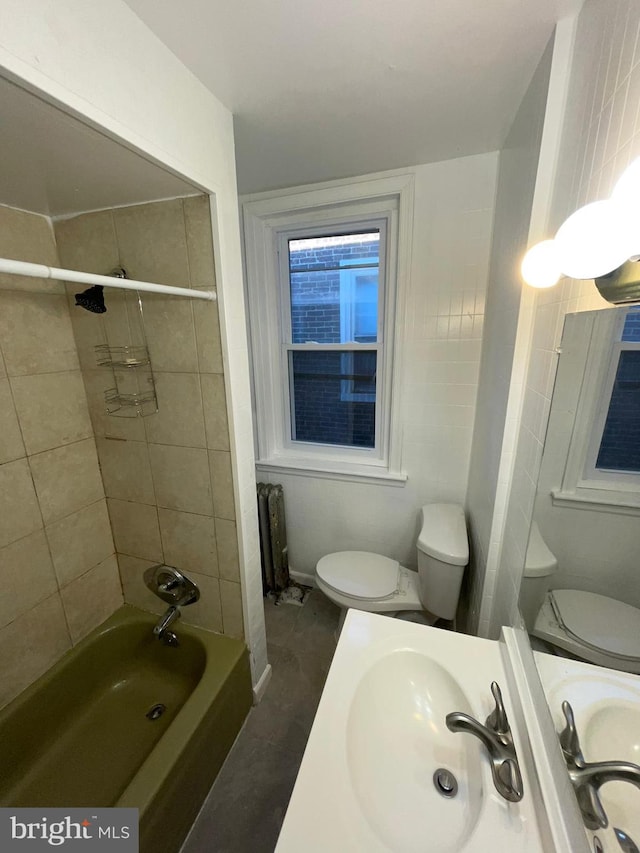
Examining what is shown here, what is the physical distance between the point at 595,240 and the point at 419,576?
1432mm

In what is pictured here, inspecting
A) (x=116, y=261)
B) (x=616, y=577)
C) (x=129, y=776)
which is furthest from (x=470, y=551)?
(x=116, y=261)

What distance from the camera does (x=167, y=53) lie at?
839 mm

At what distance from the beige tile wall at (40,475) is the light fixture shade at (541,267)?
1607 millimetres

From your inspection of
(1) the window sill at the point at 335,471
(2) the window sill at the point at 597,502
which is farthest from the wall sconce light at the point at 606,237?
(1) the window sill at the point at 335,471

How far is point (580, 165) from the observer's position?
0.73 meters

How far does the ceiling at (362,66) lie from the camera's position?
0.75 m

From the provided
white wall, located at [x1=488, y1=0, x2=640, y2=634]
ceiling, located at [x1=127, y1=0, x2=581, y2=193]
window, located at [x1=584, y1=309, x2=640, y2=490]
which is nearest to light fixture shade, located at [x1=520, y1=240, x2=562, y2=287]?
white wall, located at [x1=488, y1=0, x2=640, y2=634]

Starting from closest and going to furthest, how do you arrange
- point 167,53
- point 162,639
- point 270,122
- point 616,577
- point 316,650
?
point 616,577
point 167,53
point 270,122
point 162,639
point 316,650

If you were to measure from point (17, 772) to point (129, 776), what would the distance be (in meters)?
0.39

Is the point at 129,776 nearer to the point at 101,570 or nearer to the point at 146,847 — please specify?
the point at 146,847

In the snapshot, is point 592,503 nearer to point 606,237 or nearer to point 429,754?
point 606,237

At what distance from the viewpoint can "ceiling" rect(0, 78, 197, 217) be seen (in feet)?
2.27

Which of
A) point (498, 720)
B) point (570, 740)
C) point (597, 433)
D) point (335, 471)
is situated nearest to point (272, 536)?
point (335, 471)

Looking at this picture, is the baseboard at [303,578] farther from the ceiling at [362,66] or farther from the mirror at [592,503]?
the ceiling at [362,66]
